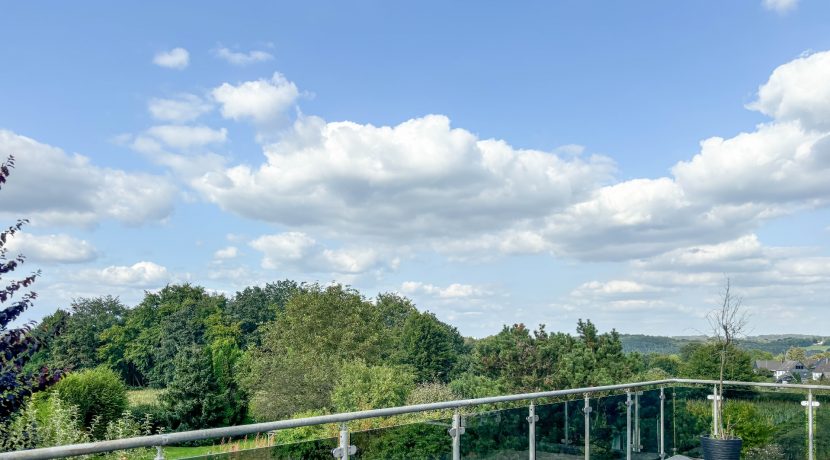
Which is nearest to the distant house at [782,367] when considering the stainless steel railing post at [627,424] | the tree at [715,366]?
the tree at [715,366]

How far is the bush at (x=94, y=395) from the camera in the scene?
71.6 ft

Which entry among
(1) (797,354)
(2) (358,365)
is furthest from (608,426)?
(1) (797,354)

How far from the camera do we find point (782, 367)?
34094 millimetres

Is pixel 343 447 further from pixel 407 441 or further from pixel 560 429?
pixel 560 429

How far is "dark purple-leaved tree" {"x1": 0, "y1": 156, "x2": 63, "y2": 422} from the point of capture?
257 inches

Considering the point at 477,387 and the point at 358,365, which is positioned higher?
the point at 358,365

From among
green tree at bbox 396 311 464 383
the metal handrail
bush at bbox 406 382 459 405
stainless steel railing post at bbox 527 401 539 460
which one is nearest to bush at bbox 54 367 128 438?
bush at bbox 406 382 459 405

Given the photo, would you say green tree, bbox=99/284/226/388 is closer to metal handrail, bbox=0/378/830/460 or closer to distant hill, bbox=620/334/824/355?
distant hill, bbox=620/334/824/355

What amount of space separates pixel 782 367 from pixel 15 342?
35.9 m

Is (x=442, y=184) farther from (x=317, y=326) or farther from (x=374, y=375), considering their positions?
(x=317, y=326)

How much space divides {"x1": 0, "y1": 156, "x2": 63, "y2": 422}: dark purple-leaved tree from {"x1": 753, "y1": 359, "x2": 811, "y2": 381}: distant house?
85.1 ft

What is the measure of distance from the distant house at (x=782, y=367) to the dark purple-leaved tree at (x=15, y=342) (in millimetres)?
25923

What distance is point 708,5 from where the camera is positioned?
1146 centimetres

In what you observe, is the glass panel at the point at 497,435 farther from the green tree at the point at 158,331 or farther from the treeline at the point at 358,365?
the green tree at the point at 158,331
